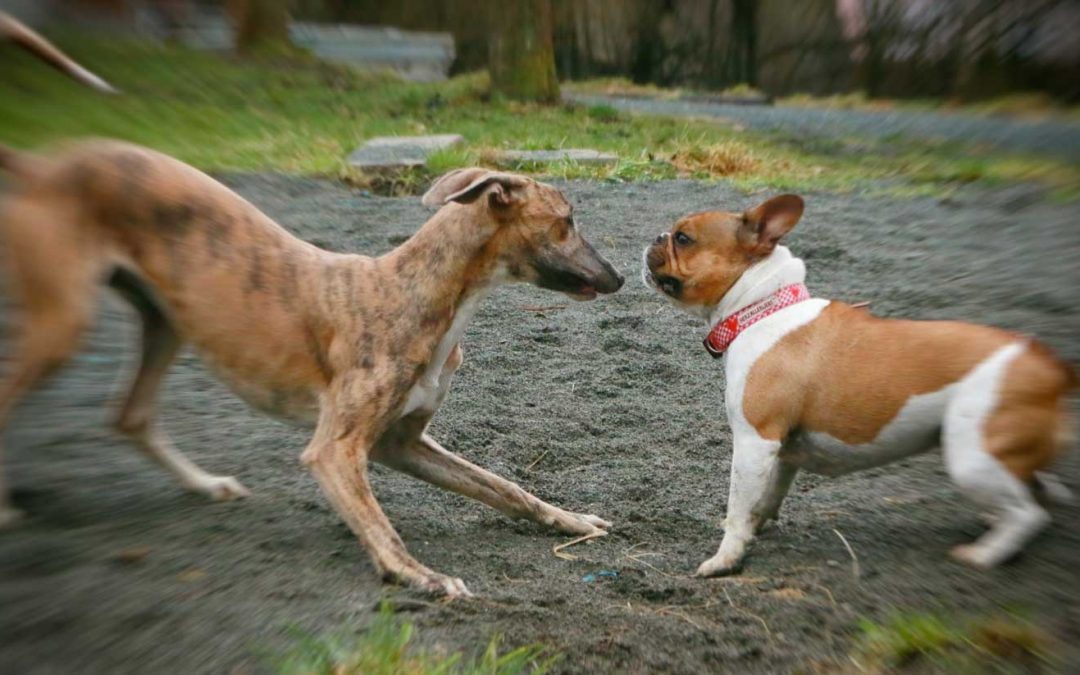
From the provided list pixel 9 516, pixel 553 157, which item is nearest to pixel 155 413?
pixel 9 516

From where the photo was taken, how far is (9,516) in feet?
12.0

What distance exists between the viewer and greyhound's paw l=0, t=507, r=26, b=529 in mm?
3639

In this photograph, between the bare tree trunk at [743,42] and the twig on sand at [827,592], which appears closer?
the twig on sand at [827,592]

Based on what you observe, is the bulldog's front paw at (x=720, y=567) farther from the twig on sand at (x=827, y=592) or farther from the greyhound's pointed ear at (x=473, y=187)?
the greyhound's pointed ear at (x=473, y=187)

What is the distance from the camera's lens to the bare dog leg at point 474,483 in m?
4.18

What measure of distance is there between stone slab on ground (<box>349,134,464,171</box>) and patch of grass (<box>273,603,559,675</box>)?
8082 millimetres

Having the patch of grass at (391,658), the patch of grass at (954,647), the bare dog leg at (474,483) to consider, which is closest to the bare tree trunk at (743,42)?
the bare dog leg at (474,483)

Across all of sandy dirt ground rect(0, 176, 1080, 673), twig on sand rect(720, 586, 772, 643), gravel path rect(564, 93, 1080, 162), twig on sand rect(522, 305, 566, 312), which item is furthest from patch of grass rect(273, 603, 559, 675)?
gravel path rect(564, 93, 1080, 162)

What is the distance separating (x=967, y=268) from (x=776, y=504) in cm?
378

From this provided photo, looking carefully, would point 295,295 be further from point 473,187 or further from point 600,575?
point 600,575

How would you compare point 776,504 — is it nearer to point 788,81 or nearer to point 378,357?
point 378,357

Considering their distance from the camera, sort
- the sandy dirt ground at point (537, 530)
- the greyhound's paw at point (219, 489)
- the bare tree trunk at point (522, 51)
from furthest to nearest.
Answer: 1. the bare tree trunk at point (522, 51)
2. the greyhound's paw at point (219, 489)
3. the sandy dirt ground at point (537, 530)

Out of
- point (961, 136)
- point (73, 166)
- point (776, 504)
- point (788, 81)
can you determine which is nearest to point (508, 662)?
point (776, 504)

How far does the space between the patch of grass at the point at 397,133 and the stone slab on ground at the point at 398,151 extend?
0.17 meters
